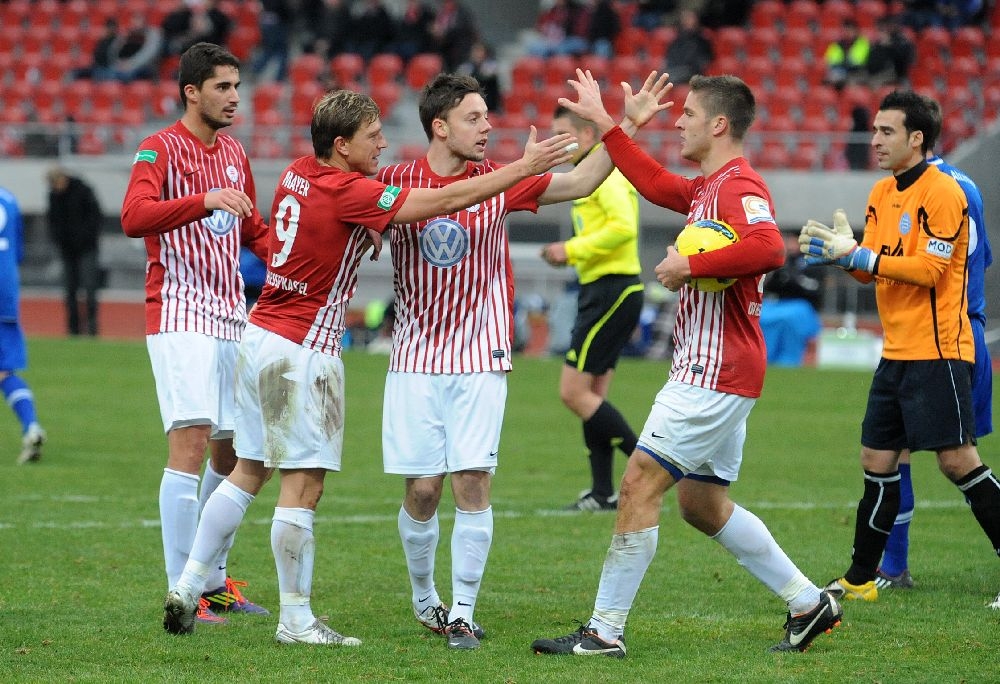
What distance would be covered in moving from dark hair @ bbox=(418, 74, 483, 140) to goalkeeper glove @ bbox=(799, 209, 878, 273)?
1.59 meters

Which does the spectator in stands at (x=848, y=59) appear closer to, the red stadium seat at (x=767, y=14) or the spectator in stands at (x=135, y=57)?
the red stadium seat at (x=767, y=14)

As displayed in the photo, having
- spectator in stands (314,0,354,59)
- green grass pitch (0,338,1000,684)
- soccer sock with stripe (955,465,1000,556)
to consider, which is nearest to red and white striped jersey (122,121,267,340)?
green grass pitch (0,338,1000,684)

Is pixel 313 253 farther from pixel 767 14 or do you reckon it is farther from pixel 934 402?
pixel 767 14

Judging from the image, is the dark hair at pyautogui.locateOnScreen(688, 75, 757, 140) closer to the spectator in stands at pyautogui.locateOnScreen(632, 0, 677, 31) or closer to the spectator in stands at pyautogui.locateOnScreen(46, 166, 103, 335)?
the spectator in stands at pyautogui.locateOnScreen(46, 166, 103, 335)

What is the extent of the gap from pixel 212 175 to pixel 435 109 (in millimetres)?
1224

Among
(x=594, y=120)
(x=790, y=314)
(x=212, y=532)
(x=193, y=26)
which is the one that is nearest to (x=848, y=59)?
(x=790, y=314)

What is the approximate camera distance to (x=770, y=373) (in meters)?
17.1

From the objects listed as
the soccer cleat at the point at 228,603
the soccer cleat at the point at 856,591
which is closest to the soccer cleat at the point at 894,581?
the soccer cleat at the point at 856,591

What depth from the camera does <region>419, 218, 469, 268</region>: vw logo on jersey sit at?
18.8 ft

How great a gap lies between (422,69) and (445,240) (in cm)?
2110

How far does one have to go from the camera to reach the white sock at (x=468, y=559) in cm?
571

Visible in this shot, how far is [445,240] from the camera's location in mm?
5734

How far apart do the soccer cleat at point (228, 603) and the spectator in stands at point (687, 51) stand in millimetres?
18726

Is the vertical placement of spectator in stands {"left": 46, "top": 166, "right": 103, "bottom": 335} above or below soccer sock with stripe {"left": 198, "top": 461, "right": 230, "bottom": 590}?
above
